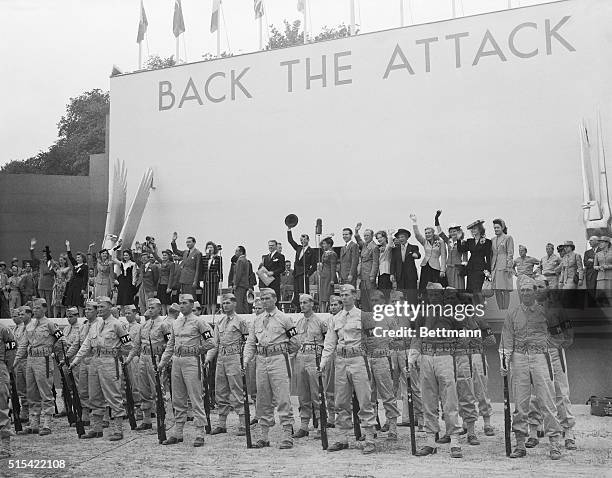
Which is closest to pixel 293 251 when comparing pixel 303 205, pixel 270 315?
pixel 303 205

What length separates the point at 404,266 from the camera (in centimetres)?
773

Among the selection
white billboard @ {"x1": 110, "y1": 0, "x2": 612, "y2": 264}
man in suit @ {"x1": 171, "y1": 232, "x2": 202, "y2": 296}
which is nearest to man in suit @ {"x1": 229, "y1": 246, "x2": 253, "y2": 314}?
white billboard @ {"x1": 110, "y1": 0, "x2": 612, "y2": 264}

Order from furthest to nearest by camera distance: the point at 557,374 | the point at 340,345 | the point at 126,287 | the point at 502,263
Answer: the point at 126,287, the point at 502,263, the point at 340,345, the point at 557,374

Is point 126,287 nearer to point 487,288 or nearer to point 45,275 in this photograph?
point 45,275

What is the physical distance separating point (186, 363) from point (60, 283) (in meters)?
3.89

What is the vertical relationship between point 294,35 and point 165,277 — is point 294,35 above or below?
above

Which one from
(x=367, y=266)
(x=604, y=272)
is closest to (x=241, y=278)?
(x=367, y=266)

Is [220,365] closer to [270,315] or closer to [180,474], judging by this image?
[270,315]

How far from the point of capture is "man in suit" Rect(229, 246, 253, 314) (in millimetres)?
7889

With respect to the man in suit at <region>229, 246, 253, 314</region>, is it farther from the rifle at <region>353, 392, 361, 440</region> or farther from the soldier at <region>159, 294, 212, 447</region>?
the rifle at <region>353, 392, 361, 440</region>

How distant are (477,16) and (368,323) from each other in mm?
2779

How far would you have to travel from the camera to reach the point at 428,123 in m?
6.44

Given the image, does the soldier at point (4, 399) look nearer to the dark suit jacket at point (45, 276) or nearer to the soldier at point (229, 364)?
the soldier at point (229, 364)

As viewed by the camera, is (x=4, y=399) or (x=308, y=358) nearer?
(x=4, y=399)
